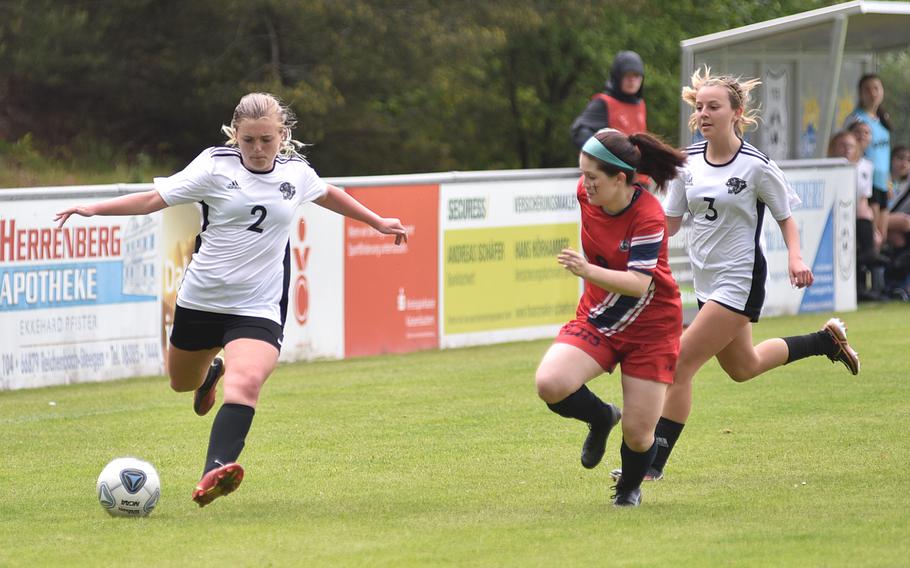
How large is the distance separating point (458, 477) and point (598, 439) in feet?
3.32

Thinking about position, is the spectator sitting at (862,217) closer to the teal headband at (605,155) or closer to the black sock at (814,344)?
the black sock at (814,344)

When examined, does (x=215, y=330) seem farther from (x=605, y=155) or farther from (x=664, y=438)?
(x=664, y=438)

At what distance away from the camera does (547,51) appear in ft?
A: 113

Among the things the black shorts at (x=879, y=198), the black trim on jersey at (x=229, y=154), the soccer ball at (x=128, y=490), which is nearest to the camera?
the soccer ball at (x=128, y=490)

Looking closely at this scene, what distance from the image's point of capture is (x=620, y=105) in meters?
15.6

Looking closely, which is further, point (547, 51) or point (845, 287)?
point (547, 51)

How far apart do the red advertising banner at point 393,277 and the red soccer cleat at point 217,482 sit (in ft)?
24.4

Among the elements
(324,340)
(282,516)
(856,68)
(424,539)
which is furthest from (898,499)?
(856,68)

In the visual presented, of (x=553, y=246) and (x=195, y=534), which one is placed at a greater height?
(x=553, y=246)

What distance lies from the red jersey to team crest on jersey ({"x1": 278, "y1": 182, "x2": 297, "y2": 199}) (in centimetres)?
143

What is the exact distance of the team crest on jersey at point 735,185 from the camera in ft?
25.3

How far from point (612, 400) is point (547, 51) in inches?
949

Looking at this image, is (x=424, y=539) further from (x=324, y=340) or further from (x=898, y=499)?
(x=324, y=340)

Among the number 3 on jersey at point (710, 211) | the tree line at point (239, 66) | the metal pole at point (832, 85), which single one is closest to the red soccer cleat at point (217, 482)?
the number 3 on jersey at point (710, 211)
